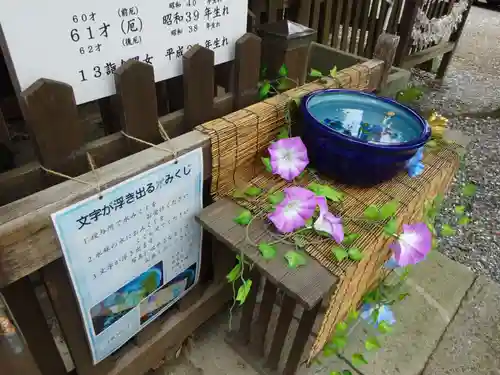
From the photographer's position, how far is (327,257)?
121cm

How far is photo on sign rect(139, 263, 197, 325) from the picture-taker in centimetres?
156

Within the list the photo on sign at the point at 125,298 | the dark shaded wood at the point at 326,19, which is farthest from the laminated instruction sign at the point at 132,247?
the dark shaded wood at the point at 326,19

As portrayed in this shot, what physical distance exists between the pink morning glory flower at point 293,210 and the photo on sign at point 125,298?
52 cm

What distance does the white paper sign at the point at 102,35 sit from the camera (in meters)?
0.91

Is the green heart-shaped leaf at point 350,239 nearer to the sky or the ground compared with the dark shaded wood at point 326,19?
nearer to the ground

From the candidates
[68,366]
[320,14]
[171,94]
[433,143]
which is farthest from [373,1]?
[68,366]

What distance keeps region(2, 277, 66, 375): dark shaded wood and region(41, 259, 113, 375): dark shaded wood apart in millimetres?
50

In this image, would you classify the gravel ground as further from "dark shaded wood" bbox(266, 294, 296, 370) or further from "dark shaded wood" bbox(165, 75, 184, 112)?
"dark shaded wood" bbox(165, 75, 184, 112)

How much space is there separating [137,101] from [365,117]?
0.89 m

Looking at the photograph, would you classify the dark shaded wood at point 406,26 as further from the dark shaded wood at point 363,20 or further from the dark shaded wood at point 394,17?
the dark shaded wood at point 363,20

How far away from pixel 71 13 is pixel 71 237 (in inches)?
23.0

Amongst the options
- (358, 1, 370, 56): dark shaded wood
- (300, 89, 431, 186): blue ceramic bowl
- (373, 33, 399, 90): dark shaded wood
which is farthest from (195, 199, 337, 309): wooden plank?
(358, 1, 370, 56): dark shaded wood

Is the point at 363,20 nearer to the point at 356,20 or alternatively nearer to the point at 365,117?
the point at 356,20

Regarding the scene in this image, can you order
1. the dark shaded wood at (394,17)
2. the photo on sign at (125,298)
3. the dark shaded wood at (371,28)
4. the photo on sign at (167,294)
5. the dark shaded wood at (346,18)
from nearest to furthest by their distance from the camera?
1. the photo on sign at (125,298)
2. the photo on sign at (167,294)
3. the dark shaded wood at (346,18)
4. the dark shaded wood at (371,28)
5. the dark shaded wood at (394,17)
